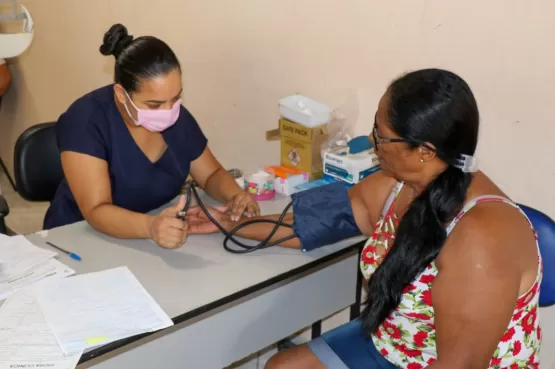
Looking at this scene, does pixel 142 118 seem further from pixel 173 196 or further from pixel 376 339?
pixel 376 339

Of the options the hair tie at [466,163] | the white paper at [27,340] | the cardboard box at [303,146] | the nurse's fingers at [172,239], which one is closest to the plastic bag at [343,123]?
the cardboard box at [303,146]

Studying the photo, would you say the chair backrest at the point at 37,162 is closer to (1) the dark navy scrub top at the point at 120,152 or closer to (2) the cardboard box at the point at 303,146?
(1) the dark navy scrub top at the point at 120,152

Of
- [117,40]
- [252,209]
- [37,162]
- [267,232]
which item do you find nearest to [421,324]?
[267,232]

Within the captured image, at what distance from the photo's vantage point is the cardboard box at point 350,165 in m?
1.81

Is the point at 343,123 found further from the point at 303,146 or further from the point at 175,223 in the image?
the point at 175,223

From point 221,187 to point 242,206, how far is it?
6.9 inches

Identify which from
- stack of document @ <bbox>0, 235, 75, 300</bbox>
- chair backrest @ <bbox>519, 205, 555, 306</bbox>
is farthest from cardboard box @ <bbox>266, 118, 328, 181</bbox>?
stack of document @ <bbox>0, 235, 75, 300</bbox>

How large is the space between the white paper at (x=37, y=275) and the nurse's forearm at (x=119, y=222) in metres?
0.18

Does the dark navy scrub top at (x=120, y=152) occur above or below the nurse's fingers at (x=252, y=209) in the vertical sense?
above

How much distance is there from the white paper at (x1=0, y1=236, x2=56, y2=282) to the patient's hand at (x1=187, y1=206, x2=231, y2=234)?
0.39 m

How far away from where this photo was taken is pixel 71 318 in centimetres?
122

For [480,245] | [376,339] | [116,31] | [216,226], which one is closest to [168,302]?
[216,226]

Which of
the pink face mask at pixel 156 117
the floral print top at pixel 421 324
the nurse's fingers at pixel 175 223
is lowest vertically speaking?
the floral print top at pixel 421 324

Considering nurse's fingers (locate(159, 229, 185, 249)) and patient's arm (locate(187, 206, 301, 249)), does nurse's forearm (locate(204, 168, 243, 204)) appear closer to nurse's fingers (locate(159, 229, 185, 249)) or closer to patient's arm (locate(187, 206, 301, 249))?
patient's arm (locate(187, 206, 301, 249))
